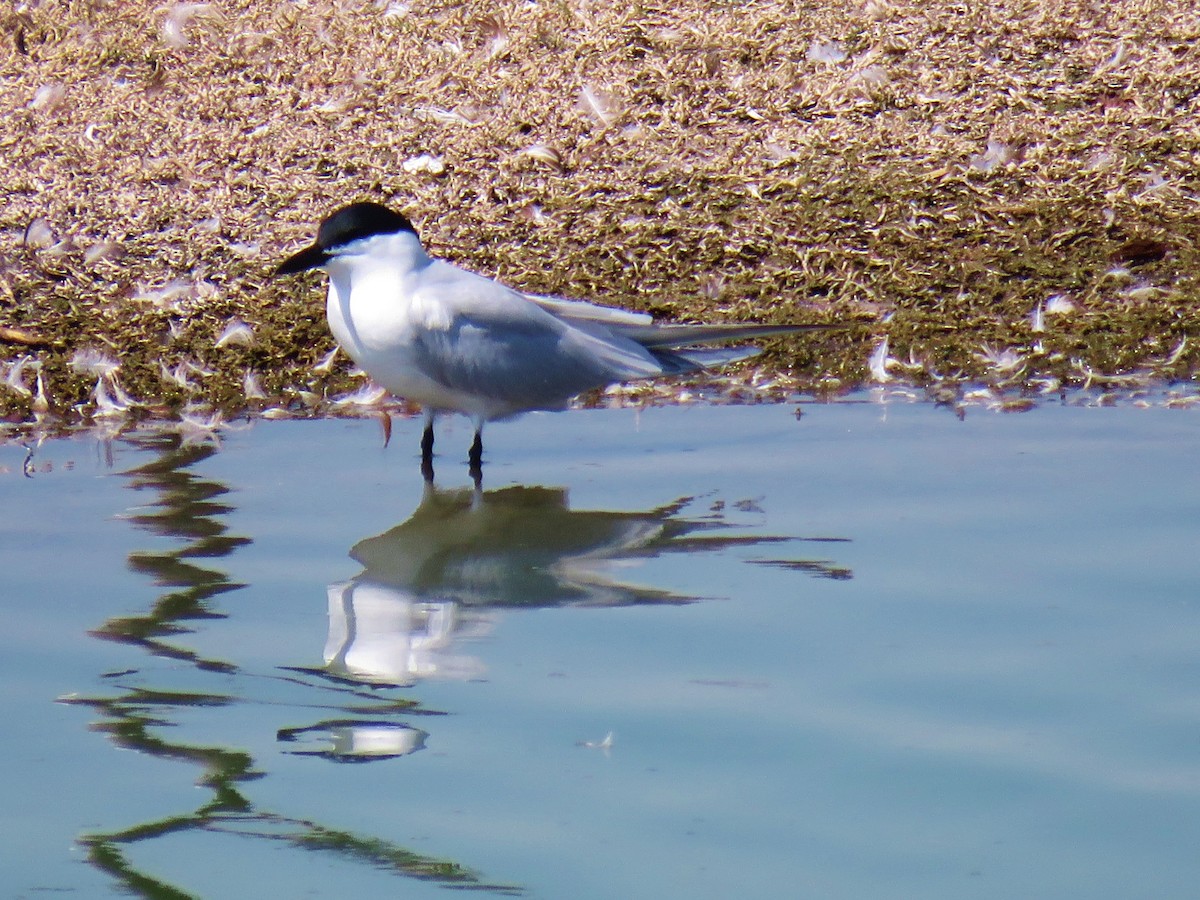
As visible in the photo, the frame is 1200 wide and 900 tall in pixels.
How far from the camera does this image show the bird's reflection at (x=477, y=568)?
3.66 m

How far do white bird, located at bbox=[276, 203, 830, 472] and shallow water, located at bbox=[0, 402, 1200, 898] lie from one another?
8.9 inches

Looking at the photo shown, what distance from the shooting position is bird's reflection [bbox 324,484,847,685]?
Result: 12.0 ft

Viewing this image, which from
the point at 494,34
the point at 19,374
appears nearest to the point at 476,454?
the point at 19,374

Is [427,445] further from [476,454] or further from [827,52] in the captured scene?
[827,52]

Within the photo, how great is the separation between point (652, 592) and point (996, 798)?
1244 millimetres

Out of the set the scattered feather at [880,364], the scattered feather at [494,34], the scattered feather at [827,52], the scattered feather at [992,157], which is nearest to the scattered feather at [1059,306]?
the scattered feather at [880,364]

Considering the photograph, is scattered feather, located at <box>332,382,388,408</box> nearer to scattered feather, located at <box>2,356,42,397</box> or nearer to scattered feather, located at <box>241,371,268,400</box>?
scattered feather, located at <box>241,371,268,400</box>

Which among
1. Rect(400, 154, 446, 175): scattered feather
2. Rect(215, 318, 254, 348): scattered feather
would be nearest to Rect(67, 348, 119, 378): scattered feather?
Rect(215, 318, 254, 348): scattered feather

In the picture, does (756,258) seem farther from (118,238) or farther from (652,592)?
(652,592)

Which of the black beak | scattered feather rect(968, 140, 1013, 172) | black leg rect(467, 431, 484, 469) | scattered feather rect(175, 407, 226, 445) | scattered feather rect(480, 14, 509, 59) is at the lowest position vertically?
black leg rect(467, 431, 484, 469)

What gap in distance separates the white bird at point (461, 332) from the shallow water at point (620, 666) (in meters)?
0.23

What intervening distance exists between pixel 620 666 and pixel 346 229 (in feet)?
7.20

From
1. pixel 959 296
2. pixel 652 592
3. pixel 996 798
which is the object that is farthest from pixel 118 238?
pixel 996 798

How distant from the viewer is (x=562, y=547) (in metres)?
4.42
